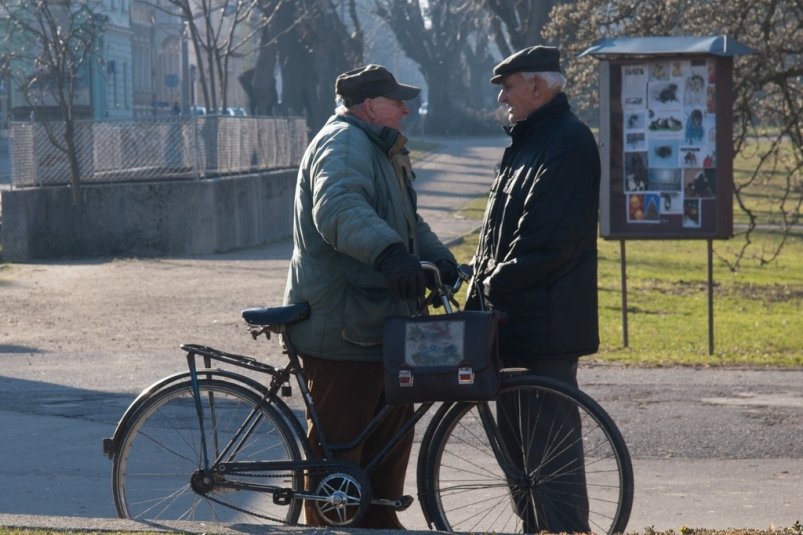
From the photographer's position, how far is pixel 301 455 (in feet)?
15.8

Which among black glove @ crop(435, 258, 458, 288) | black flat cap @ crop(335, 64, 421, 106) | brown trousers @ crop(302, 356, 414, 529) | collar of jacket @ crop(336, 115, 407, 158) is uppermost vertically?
black flat cap @ crop(335, 64, 421, 106)

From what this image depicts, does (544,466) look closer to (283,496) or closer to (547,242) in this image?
(547,242)

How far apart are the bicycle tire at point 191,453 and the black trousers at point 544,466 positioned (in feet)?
2.50

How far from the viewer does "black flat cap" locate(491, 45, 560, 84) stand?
4.86 m

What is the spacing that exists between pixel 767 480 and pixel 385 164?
2.74 metres

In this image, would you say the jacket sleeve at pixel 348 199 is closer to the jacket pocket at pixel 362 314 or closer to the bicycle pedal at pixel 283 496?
the jacket pocket at pixel 362 314

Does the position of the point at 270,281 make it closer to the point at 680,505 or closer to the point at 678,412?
the point at 678,412

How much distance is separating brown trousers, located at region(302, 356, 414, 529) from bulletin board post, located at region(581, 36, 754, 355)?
5.72 meters

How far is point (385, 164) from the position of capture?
479 cm

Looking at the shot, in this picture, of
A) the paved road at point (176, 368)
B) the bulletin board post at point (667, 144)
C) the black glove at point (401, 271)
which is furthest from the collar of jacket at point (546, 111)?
the bulletin board post at point (667, 144)

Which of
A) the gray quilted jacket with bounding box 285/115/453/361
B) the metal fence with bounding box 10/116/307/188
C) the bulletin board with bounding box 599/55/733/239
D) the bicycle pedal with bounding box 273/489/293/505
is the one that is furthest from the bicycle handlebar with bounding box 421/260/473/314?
the metal fence with bounding box 10/116/307/188

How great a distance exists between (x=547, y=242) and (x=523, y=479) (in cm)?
84

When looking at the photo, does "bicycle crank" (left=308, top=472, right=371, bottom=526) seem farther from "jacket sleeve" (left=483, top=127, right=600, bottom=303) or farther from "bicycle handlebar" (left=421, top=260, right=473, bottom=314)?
"jacket sleeve" (left=483, top=127, right=600, bottom=303)

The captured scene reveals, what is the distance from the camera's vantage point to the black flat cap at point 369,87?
15.6 feet
